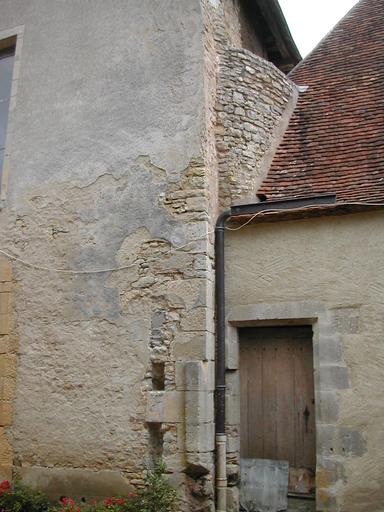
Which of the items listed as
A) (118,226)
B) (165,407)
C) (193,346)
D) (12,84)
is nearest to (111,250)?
(118,226)

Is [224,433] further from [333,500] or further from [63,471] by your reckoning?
[63,471]

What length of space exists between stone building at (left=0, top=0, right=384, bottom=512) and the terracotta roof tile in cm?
3

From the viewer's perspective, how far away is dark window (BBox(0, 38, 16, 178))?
23.3 feet

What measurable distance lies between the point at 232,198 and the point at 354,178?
1292 millimetres

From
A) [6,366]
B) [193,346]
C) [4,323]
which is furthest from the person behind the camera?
[4,323]

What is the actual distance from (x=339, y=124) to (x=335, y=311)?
2467 mm

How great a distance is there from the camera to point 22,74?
6980 mm

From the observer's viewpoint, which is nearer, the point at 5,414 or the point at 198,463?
the point at 198,463

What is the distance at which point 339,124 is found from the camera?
21.7ft

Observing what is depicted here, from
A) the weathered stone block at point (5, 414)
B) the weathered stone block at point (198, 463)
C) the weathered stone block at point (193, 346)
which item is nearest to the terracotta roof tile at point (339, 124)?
the weathered stone block at point (193, 346)

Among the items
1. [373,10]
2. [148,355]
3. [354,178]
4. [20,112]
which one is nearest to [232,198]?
[354,178]

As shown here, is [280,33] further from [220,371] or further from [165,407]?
[165,407]

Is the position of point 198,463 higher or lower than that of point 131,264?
lower

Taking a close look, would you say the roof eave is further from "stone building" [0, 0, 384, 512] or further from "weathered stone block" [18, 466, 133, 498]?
"weathered stone block" [18, 466, 133, 498]
